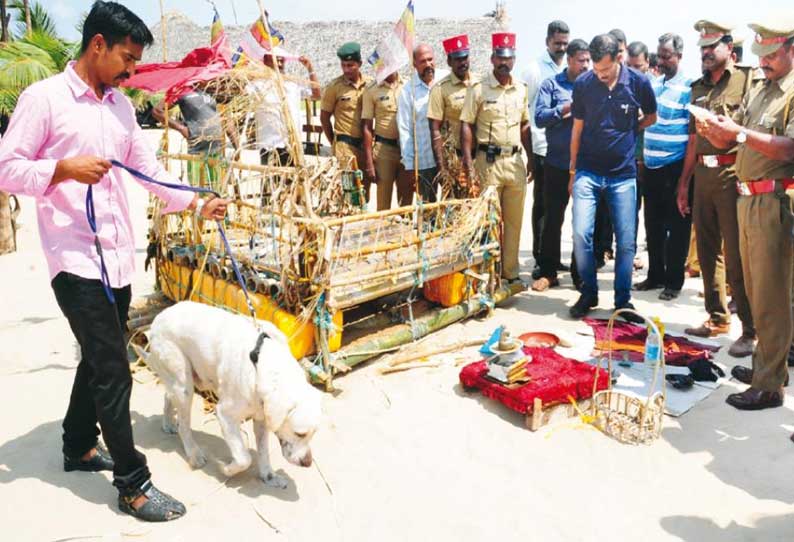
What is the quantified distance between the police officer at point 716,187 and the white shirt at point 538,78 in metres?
1.88

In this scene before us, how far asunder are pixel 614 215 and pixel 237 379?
4.33m

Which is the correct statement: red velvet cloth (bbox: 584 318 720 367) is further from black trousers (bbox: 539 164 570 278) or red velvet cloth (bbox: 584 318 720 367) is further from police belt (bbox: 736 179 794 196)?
black trousers (bbox: 539 164 570 278)

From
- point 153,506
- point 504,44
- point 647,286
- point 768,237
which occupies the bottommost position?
point 647,286

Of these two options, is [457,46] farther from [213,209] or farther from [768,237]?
[213,209]

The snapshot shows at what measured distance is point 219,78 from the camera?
5340 mm

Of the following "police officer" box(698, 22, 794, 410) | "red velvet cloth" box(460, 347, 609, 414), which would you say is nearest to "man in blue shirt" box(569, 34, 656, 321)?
"police officer" box(698, 22, 794, 410)

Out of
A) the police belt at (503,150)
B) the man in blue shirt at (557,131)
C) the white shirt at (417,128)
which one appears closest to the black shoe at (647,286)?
the man in blue shirt at (557,131)

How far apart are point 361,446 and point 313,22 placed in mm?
30237

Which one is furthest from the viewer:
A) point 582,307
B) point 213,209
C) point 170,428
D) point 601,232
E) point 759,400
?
point 601,232

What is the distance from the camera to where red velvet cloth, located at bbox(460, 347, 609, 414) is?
442cm

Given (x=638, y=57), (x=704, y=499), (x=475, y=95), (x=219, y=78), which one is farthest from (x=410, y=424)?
Result: (x=638, y=57)

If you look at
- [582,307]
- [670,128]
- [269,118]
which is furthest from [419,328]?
[670,128]

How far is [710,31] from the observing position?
19.7 ft

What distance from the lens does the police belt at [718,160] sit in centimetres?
567
